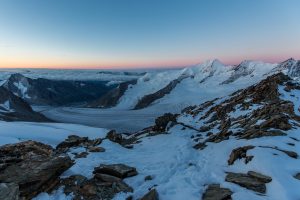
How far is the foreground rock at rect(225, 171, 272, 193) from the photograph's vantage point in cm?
1505

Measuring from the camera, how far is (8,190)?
13.4 meters

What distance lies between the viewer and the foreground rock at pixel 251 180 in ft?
49.4

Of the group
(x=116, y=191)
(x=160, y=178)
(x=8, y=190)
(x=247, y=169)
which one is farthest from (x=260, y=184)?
(x=8, y=190)

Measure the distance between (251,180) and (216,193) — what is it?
7.20 feet

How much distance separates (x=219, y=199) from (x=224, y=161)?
6098mm

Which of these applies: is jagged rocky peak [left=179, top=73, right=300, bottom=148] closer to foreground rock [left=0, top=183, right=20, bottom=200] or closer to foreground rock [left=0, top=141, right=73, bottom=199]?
foreground rock [left=0, top=141, right=73, bottom=199]

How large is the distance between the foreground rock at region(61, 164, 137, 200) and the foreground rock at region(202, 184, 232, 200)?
398 centimetres

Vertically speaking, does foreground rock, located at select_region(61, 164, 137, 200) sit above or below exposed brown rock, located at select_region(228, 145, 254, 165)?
below

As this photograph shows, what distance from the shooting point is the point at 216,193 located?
1493 centimetres

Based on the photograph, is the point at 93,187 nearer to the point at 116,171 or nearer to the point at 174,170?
the point at 116,171

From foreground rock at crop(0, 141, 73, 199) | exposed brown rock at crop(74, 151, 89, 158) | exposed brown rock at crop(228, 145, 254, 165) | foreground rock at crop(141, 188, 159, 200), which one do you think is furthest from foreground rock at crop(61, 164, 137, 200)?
exposed brown rock at crop(228, 145, 254, 165)

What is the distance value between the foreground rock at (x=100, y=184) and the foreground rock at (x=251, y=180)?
559cm

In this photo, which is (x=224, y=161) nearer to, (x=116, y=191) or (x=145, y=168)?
(x=145, y=168)

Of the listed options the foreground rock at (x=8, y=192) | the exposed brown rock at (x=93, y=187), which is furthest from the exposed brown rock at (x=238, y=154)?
the foreground rock at (x=8, y=192)
